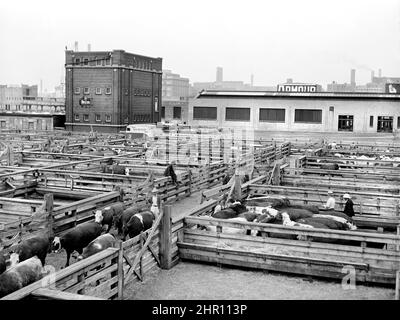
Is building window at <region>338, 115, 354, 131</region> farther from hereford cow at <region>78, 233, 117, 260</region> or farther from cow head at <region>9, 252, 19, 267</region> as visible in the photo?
cow head at <region>9, 252, 19, 267</region>

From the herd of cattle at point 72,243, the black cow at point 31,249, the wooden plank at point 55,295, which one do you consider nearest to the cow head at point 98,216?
the herd of cattle at point 72,243

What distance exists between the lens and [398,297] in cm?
986

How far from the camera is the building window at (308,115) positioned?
58219mm

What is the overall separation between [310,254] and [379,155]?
23253mm

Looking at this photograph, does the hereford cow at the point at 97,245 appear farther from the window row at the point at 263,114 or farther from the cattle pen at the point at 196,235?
the window row at the point at 263,114

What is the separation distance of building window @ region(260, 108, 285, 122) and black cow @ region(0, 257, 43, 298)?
169 ft

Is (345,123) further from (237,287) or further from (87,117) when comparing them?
(237,287)

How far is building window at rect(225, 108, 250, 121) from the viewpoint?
61.3m

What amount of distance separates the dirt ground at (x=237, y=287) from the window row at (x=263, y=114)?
4878 cm

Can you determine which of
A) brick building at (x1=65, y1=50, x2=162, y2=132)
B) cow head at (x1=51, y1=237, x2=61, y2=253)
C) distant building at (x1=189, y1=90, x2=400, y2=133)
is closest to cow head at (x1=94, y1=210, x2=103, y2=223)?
cow head at (x1=51, y1=237, x2=61, y2=253)

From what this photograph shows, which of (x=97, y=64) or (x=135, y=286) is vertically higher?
(x=97, y=64)
